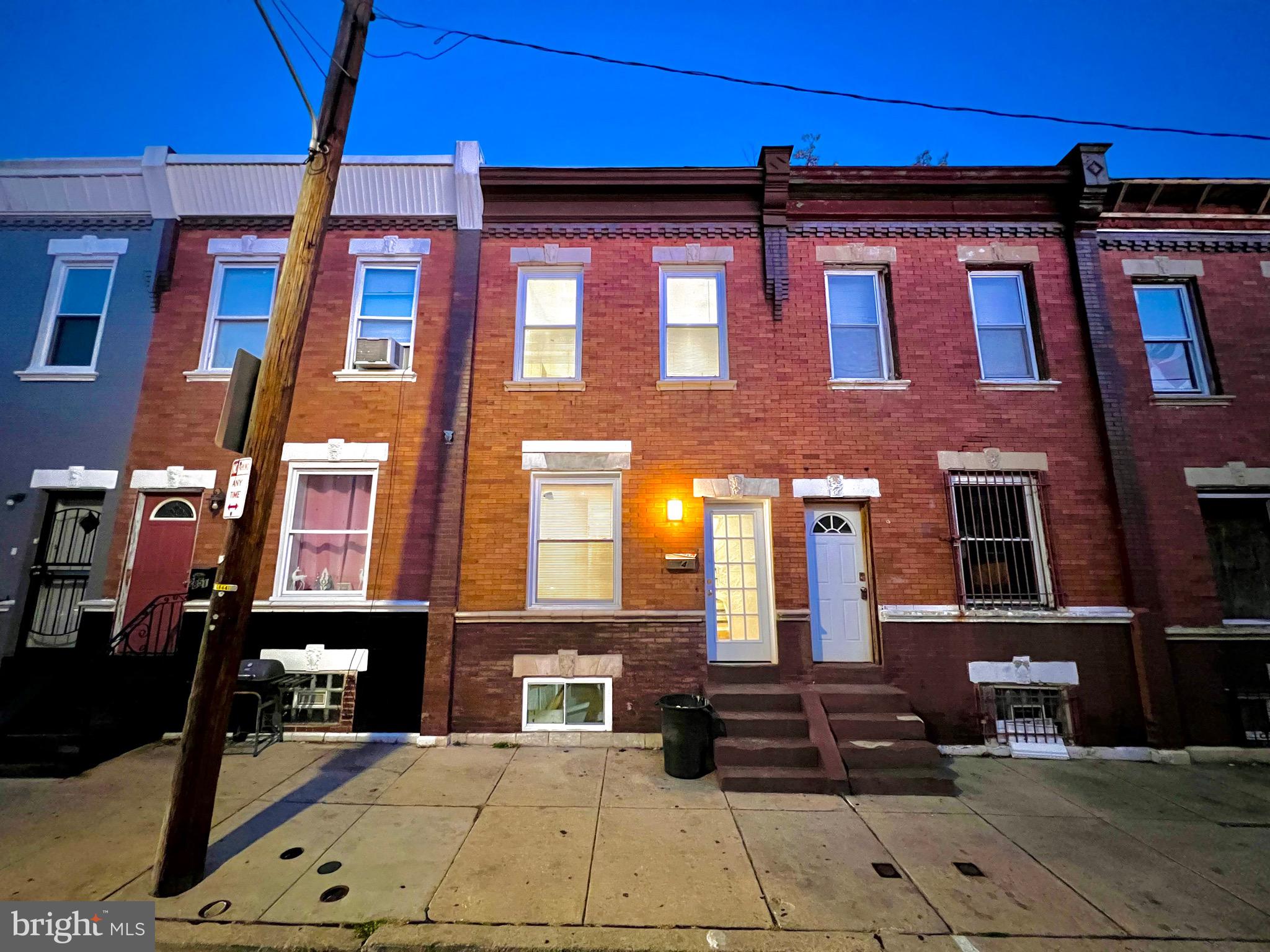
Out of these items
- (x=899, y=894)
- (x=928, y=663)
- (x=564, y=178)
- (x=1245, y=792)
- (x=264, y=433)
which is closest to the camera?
(x=899, y=894)

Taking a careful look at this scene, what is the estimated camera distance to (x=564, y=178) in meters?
8.25

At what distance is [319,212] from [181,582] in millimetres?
5826

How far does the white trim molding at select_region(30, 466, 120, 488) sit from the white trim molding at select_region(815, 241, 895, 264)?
1081cm

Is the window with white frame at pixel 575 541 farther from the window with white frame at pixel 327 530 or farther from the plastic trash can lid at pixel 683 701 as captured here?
the window with white frame at pixel 327 530

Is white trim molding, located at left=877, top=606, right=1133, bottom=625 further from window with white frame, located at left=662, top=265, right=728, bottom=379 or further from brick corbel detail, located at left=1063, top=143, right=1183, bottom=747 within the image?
window with white frame, located at left=662, top=265, right=728, bottom=379

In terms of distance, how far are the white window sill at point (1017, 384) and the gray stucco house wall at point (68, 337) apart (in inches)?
487

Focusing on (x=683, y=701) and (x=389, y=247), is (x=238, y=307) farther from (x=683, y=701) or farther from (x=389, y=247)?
(x=683, y=701)

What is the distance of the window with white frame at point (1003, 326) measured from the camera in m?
8.10

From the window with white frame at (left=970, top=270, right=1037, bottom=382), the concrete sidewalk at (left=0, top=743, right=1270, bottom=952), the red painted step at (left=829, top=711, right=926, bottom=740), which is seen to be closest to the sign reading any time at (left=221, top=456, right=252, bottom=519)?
the concrete sidewalk at (left=0, top=743, right=1270, bottom=952)

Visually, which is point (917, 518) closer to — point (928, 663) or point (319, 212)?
point (928, 663)

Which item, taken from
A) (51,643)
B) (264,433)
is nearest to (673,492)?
(264,433)

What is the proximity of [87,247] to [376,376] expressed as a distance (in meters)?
5.11

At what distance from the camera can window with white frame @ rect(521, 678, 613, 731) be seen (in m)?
7.04

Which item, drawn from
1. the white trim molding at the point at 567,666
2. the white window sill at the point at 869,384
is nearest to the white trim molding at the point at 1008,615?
the white window sill at the point at 869,384
